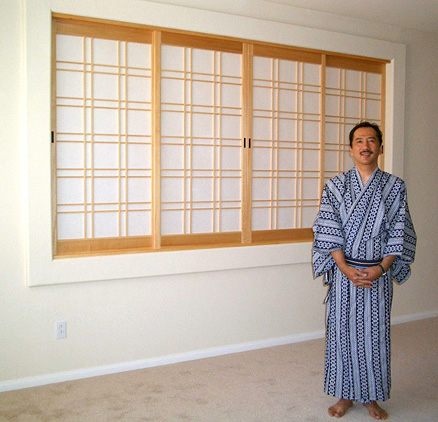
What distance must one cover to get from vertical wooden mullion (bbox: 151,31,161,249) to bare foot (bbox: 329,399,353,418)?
4.95 feet

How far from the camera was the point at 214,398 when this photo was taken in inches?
114

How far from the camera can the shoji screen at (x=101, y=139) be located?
124 inches

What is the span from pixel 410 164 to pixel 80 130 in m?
2.90

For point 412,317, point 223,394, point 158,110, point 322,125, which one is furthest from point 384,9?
point 223,394

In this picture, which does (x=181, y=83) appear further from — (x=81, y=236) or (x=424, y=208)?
(x=424, y=208)

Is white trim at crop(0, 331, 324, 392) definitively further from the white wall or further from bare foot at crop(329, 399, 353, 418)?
bare foot at crop(329, 399, 353, 418)

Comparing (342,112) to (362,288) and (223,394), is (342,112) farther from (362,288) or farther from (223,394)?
(223,394)

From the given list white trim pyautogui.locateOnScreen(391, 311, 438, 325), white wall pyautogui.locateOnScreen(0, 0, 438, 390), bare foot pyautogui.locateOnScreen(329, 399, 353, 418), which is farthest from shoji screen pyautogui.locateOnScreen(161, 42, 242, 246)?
white trim pyautogui.locateOnScreen(391, 311, 438, 325)

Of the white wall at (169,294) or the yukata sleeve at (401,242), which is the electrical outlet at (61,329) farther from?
the yukata sleeve at (401,242)

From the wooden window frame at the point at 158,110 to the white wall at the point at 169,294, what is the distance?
8.3 inches

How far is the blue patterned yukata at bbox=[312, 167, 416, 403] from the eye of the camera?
2639mm

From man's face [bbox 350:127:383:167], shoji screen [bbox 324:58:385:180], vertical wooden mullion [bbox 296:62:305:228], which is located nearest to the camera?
man's face [bbox 350:127:383:167]

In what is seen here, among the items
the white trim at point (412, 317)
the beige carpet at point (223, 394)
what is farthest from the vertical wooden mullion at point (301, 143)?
the white trim at point (412, 317)

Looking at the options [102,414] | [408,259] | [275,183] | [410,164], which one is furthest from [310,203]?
[102,414]
